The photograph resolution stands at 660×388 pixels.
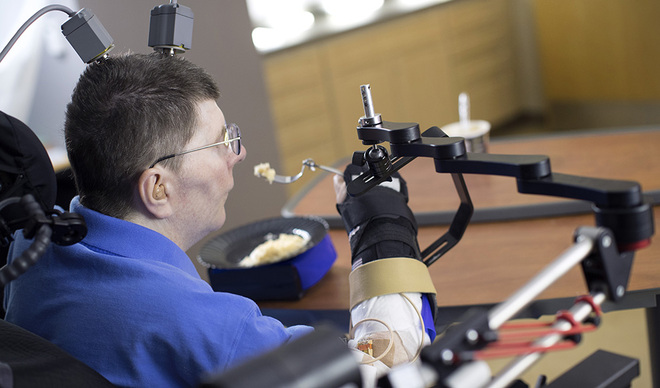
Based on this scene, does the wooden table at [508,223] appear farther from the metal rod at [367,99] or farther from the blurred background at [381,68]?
the blurred background at [381,68]

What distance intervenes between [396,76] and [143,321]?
145 inches

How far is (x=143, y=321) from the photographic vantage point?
2.84ft

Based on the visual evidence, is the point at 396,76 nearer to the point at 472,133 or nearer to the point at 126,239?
the point at 472,133

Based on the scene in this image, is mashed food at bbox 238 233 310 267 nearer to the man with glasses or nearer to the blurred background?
the man with glasses

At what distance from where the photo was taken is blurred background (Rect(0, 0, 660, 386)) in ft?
8.34

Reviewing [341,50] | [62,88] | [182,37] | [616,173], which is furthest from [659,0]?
[182,37]

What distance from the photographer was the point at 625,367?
2.20 feet

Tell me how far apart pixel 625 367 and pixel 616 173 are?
1.09m

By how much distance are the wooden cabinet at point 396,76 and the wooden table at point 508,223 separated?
165 centimetres

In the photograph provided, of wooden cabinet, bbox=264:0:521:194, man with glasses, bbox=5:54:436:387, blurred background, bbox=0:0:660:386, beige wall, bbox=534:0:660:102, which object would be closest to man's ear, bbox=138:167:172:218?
man with glasses, bbox=5:54:436:387

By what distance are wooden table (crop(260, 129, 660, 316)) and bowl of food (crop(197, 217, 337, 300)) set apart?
4 cm

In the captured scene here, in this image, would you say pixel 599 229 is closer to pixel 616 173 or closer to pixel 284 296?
pixel 284 296

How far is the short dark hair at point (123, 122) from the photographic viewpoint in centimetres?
100

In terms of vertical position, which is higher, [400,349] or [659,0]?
[400,349]
